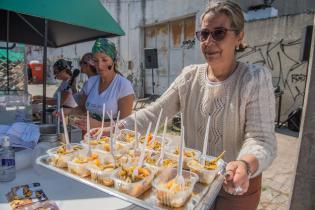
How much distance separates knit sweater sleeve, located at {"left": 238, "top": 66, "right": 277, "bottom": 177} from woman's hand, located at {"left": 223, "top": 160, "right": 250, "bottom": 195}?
8.8 inches

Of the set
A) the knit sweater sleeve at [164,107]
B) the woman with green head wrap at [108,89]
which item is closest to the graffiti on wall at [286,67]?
the woman with green head wrap at [108,89]

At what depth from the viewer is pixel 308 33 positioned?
12.0ft

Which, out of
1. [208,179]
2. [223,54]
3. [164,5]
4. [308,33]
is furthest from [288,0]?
[208,179]

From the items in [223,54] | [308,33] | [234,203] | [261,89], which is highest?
[308,33]

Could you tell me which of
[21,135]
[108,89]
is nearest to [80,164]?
[21,135]

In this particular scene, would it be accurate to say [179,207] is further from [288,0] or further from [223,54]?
[288,0]

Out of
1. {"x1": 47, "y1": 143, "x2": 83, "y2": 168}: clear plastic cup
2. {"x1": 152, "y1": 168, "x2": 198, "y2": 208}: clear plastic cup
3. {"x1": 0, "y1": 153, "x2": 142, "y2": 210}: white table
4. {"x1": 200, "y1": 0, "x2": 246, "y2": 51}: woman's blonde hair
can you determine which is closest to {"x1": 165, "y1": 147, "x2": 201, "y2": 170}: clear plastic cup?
{"x1": 152, "y1": 168, "x2": 198, "y2": 208}: clear plastic cup

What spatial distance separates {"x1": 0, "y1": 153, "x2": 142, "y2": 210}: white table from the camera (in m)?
1.35

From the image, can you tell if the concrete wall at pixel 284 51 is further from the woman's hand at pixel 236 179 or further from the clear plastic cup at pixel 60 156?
the clear plastic cup at pixel 60 156

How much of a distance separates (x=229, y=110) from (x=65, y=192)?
3.64 ft

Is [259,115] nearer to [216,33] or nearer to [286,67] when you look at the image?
[216,33]

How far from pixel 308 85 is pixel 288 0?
374 inches

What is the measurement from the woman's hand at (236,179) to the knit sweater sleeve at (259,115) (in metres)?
0.22

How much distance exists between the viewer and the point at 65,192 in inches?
58.6
